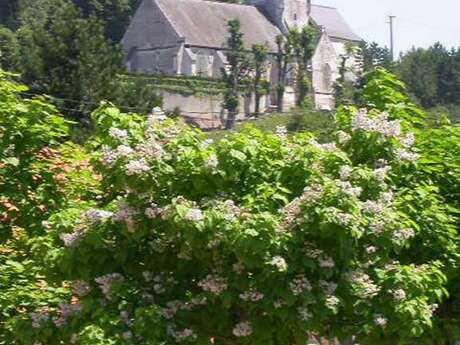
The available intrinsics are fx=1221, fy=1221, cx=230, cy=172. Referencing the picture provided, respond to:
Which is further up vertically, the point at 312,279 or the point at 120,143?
the point at 120,143

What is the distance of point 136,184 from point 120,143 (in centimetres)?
51

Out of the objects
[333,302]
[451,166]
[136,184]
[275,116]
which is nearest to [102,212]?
[136,184]

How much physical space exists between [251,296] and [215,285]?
1.03 feet

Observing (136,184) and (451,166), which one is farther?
(451,166)

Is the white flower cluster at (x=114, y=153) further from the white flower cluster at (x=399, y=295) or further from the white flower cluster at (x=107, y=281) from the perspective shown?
the white flower cluster at (x=399, y=295)

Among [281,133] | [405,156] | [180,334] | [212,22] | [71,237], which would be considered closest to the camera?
[180,334]

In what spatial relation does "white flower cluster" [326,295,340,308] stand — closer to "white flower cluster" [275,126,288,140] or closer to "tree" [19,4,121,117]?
"white flower cluster" [275,126,288,140]

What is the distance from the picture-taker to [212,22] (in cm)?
11394

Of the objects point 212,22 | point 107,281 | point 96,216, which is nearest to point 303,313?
point 107,281

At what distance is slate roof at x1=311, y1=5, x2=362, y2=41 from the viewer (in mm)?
134587

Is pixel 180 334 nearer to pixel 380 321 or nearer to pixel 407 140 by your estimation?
pixel 380 321

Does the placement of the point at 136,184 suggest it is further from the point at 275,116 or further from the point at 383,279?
the point at 275,116

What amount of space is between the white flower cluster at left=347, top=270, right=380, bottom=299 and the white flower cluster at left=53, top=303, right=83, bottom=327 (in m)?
2.26

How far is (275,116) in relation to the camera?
8569 centimetres
